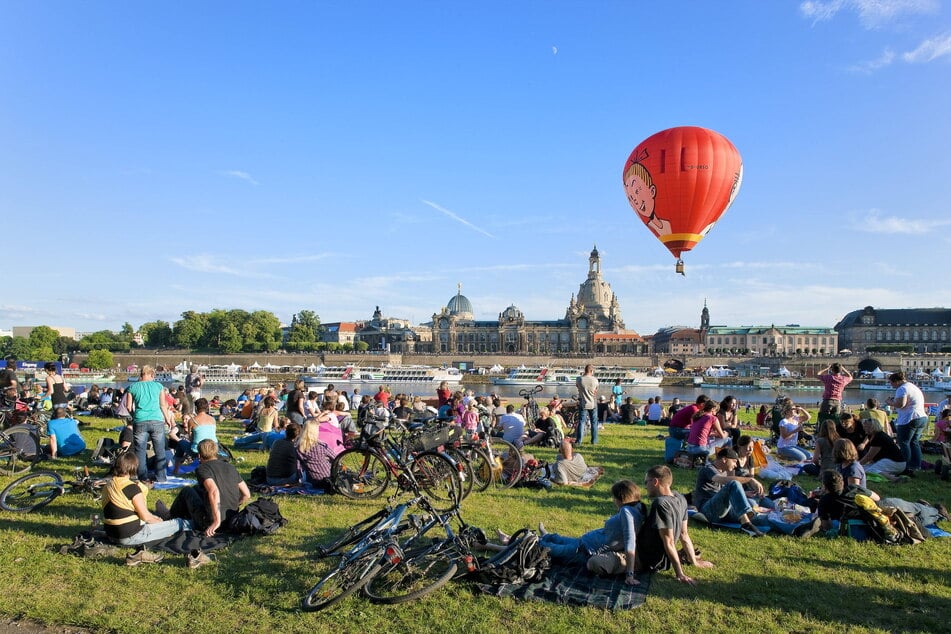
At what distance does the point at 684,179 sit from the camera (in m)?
16.6

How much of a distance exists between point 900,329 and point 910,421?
12409 cm

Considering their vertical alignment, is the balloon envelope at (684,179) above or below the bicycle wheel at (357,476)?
above

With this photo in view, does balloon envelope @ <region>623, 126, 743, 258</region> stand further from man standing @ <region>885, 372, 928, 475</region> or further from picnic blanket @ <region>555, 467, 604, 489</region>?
picnic blanket @ <region>555, 467, 604, 489</region>

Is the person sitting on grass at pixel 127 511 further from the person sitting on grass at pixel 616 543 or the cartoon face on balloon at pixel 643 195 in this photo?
the cartoon face on balloon at pixel 643 195

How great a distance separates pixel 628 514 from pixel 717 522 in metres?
1.95

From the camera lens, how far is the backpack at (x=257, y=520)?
5.97 meters

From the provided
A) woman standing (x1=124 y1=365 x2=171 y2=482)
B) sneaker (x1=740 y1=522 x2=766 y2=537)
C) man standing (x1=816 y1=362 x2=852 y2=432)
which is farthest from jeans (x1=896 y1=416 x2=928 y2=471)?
woman standing (x1=124 y1=365 x2=171 y2=482)

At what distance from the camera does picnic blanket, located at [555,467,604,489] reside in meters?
8.40

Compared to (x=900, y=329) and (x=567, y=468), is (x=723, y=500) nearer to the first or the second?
(x=567, y=468)

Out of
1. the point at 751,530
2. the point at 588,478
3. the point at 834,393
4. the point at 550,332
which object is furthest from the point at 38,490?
the point at 550,332

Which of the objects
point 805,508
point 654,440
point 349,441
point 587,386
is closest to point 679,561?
point 805,508

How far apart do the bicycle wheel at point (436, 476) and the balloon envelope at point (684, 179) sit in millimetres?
12157

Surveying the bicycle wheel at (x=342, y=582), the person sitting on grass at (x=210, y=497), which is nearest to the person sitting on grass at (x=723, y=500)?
the bicycle wheel at (x=342, y=582)

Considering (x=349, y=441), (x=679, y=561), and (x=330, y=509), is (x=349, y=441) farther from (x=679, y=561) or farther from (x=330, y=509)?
(x=679, y=561)
